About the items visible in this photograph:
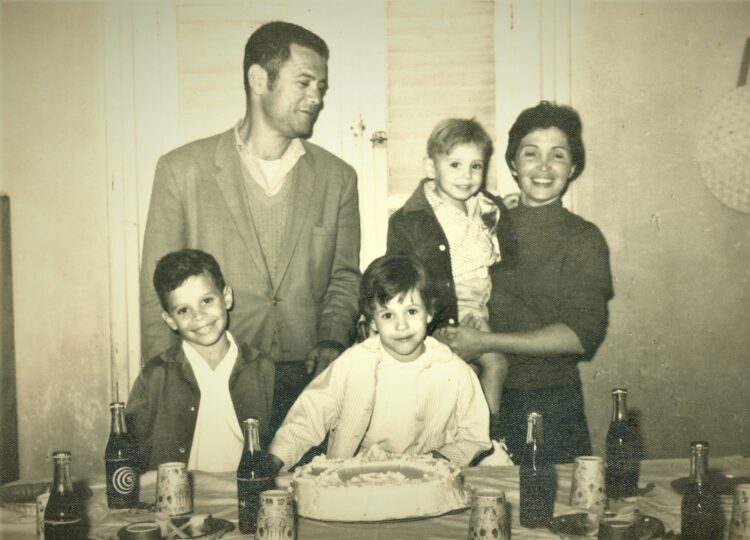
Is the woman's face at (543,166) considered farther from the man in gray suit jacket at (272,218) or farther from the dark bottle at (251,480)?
the dark bottle at (251,480)

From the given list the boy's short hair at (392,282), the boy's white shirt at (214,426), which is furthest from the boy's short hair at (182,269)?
the boy's short hair at (392,282)

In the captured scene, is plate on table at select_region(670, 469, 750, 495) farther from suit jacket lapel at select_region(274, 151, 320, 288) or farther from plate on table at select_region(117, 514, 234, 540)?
suit jacket lapel at select_region(274, 151, 320, 288)

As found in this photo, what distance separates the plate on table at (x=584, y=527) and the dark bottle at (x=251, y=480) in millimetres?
802

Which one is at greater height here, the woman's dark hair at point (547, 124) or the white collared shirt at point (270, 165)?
the woman's dark hair at point (547, 124)

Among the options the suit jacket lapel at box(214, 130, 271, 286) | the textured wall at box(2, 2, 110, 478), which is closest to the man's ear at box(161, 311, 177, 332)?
the textured wall at box(2, 2, 110, 478)

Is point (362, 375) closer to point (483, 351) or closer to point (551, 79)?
point (483, 351)

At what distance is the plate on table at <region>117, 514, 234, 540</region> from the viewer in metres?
2.41

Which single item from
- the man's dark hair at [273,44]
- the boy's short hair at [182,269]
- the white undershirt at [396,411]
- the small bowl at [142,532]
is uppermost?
the man's dark hair at [273,44]

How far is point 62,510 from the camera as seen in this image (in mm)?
2496

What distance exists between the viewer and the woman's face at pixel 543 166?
11.6 feet

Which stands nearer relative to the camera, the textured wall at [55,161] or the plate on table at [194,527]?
the plate on table at [194,527]

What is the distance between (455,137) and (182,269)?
115 cm

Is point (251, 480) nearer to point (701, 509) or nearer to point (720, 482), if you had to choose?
point (701, 509)

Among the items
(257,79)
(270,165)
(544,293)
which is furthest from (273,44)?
(544,293)
